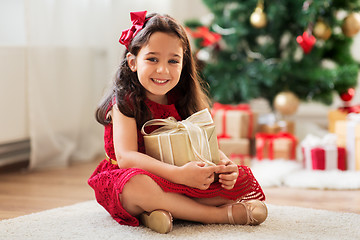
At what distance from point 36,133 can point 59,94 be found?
0.72 ft

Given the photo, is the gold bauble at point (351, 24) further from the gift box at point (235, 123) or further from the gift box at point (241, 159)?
the gift box at point (241, 159)

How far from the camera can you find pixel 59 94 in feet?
7.13

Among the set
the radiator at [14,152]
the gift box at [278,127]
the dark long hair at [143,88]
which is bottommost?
the radiator at [14,152]

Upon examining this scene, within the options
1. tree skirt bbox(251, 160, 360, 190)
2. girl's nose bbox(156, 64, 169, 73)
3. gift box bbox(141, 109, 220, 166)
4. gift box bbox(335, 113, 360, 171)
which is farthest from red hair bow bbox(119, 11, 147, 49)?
gift box bbox(335, 113, 360, 171)

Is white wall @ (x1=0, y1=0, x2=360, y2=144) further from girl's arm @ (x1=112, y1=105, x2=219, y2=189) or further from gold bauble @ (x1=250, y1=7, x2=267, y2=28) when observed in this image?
girl's arm @ (x1=112, y1=105, x2=219, y2=189)

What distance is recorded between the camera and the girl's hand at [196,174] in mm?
1158

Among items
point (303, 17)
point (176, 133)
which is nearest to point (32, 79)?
point (176, 133)

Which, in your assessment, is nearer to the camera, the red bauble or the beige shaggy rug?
the beige shaggy rug

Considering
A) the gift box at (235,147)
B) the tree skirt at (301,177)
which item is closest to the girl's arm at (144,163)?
the tree skirt at (301,177)

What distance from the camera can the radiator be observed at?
2.08 metres

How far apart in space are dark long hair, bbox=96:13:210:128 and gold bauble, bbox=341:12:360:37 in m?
1.12

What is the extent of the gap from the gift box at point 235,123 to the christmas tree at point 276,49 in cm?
17

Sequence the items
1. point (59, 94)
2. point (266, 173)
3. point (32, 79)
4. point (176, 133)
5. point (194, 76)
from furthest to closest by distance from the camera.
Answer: point (59, 94) < point (32, 79) < point (266, 173) < point (194, 76) < point (176, 133)

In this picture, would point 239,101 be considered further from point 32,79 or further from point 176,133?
point 176,133
